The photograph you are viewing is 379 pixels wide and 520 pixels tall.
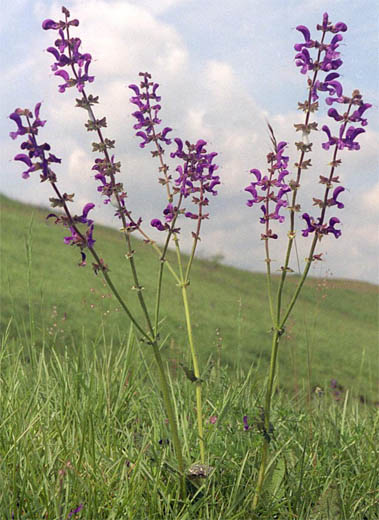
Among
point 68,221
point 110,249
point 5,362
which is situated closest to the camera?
point 68,221

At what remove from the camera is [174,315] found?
421 inches

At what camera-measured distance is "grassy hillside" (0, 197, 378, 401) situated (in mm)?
8914

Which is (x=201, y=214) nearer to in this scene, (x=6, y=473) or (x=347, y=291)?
(x=6, y=473)

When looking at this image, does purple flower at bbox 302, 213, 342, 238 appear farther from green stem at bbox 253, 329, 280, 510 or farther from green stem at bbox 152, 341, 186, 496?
green stem at bbox 152, 341, 186, 496

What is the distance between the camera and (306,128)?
8.81 ft

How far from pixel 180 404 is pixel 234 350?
225 inches

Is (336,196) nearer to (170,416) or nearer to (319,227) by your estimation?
(319,227)

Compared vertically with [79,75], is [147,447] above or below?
below

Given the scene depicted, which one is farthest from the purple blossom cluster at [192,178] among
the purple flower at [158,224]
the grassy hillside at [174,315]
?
the grassy hillside at [174,315]

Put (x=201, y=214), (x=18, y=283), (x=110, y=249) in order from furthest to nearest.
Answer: (x=110, y=249)
(x=18, y=283)
(x=201, y=214)

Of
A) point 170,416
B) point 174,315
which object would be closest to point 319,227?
point 170,416

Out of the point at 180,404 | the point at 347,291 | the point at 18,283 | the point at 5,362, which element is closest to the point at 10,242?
the point at 18,283

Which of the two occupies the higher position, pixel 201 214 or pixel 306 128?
pixel 306 128

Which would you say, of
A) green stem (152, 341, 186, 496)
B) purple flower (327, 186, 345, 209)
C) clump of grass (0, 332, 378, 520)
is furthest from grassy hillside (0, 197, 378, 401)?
green stem (152, 341, 186, 496)
